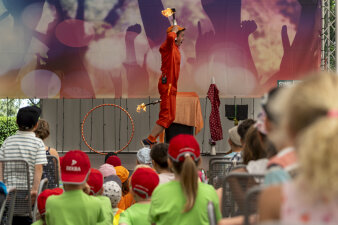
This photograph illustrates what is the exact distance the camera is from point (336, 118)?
3.14ft

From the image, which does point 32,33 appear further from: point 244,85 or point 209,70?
point 244,85

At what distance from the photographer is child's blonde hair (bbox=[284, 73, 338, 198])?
94 cm

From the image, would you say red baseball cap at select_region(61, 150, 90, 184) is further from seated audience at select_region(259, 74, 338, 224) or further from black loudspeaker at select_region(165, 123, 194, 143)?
black loudspeaker at select_region(165, 123, 194, 143)

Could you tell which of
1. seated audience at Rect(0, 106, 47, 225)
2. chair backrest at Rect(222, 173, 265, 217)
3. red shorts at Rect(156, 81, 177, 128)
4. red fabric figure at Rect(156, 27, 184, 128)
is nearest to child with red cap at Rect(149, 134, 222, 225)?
chair backrest at Rect(222, 173, 265, 217)

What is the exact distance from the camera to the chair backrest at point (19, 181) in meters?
3.36

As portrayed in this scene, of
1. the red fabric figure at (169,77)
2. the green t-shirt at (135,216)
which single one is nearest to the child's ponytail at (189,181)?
the green t-shirt at (135,216)

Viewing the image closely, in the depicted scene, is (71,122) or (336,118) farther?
(71,122)

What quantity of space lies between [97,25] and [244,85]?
2.52 m

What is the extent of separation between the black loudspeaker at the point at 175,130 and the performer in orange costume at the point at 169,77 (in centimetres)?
46

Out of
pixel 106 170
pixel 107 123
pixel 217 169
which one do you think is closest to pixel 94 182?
pixel 106 170

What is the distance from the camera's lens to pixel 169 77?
7.05 metres

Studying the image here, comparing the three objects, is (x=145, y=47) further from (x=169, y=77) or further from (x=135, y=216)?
(x=135, y=216)

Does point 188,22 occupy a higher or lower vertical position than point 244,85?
higher

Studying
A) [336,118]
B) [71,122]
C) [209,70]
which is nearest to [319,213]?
[336,118]
